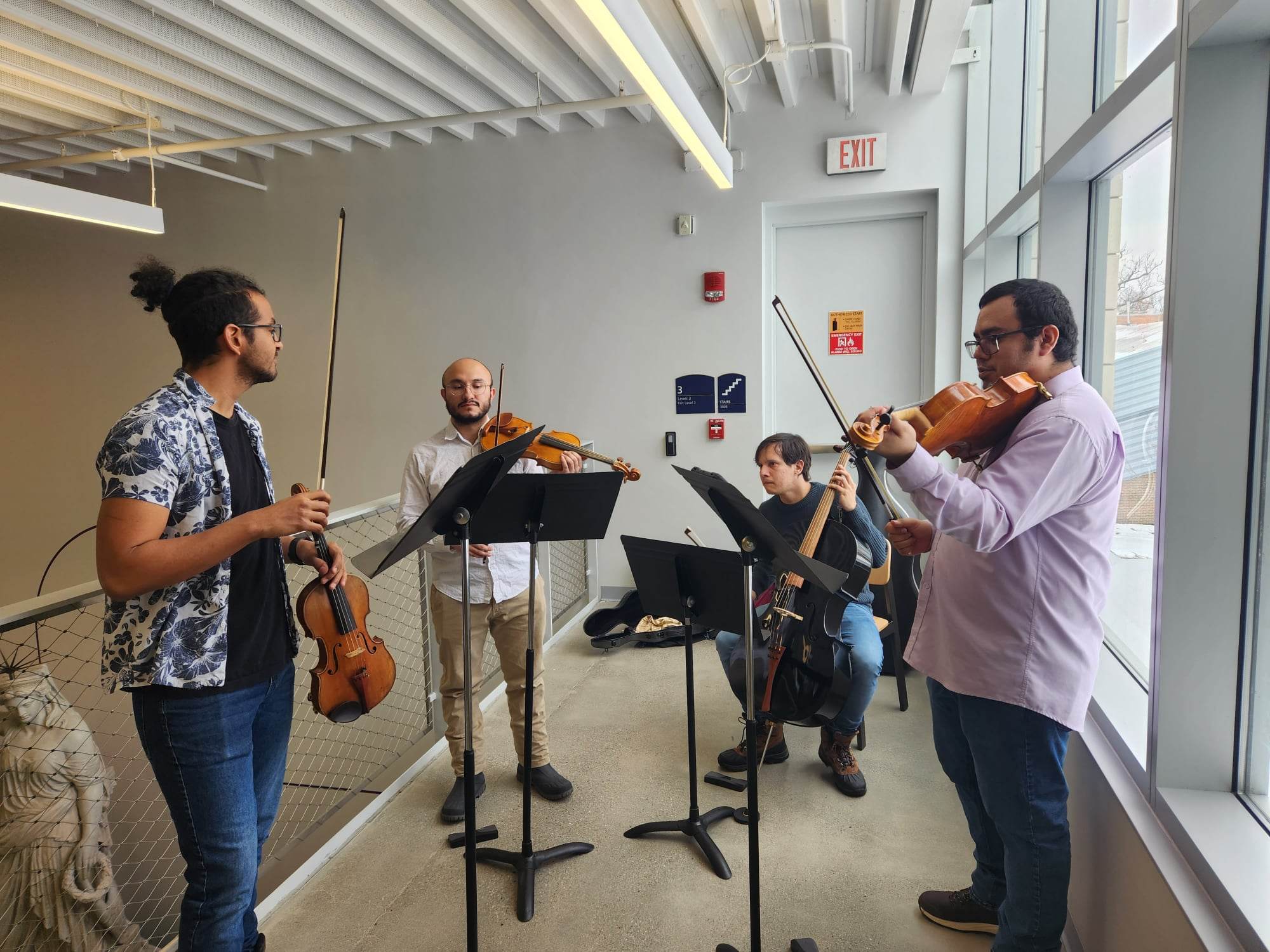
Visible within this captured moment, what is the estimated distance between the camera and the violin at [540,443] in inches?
108

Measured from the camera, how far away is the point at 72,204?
136 inches

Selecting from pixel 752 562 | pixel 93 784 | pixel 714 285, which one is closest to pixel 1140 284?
pixel 752 562

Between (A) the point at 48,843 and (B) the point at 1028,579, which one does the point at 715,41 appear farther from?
(A) the point at 48,843

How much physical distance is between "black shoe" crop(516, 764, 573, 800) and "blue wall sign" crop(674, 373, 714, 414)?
→ 2591 mm

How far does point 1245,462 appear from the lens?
139 centimetres

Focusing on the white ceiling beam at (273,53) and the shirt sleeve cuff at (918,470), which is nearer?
the shirt sleeve cuff at (918,470)

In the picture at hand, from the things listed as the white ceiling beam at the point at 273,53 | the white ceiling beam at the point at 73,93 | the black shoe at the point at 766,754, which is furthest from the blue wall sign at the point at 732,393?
the white ceiling beam at the point at 73,93

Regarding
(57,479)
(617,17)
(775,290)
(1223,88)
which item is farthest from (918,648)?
(57,479)

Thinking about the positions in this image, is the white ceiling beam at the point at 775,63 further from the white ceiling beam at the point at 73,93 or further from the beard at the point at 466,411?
the white ceiling beam at the point at 73,93

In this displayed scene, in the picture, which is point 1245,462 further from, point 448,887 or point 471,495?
point 448,887

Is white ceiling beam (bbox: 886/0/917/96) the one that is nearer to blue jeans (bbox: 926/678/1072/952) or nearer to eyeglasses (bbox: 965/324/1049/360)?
eyeglasses (bbox: 965/324/1049/360)

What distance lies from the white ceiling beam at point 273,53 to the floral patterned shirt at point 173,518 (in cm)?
273

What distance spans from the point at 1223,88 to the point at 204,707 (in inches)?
85.9

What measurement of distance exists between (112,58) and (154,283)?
10.0ft
